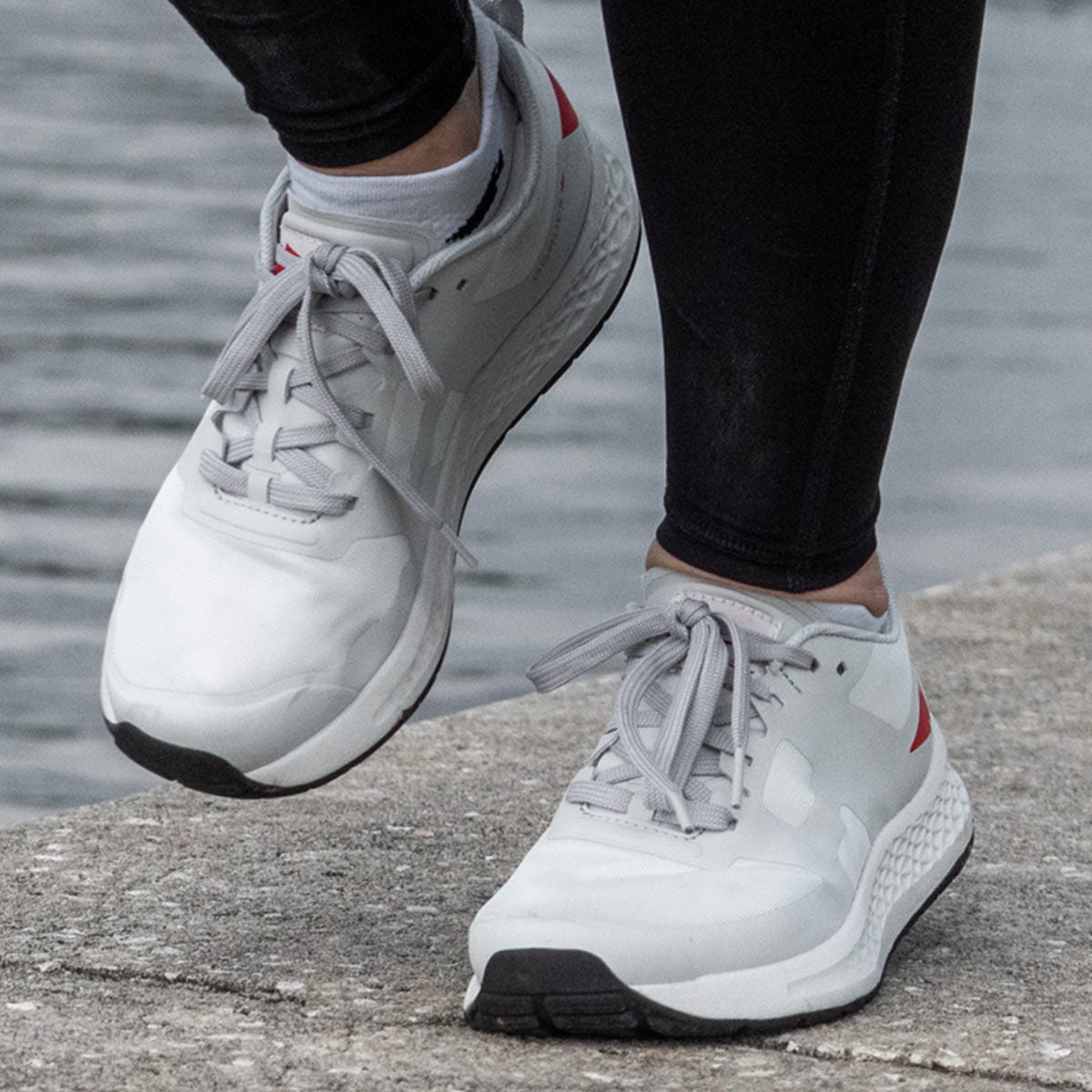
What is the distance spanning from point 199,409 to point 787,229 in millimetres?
2744

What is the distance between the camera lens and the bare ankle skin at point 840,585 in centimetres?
139

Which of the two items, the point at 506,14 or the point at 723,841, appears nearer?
the point at 723,841

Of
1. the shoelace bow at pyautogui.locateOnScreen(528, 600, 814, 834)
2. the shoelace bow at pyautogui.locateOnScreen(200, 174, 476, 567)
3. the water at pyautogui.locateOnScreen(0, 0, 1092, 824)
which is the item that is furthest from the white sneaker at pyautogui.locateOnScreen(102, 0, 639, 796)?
the water at pyautogui.locateOnScreen(0, 0, 1092, 824)

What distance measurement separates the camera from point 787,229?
1.27m

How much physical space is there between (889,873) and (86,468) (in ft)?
7.62

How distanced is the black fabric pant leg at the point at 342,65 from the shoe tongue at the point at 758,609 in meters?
0.35

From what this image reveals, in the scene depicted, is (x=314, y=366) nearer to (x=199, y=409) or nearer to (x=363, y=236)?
(x=363, y=236)

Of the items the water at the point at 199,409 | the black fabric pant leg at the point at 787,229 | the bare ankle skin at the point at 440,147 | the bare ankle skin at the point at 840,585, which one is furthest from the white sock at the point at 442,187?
the water at the point at 199,409

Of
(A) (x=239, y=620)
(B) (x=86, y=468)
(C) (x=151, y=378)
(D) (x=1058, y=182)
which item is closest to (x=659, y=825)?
(A) (x=239, y=620)

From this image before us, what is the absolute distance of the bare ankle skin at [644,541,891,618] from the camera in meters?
1.39

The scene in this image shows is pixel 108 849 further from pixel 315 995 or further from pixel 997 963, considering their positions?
pixel 997 963

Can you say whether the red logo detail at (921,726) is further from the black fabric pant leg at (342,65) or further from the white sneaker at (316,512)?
the black fabric pant leg at (342,65)

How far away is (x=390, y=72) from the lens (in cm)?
130

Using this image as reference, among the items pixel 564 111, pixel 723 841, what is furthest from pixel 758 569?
pixel 564 111
